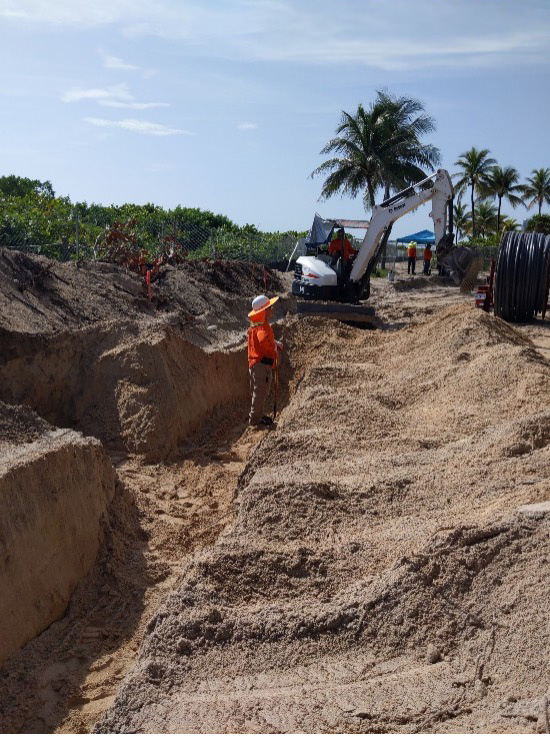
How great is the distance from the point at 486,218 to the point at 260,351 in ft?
173

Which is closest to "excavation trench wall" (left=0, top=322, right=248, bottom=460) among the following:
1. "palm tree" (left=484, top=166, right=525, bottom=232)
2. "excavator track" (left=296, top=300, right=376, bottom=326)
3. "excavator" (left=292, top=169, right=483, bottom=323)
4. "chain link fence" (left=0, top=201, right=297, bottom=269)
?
"chain link fence" (left=0, top=201, right=297, bottom=269)

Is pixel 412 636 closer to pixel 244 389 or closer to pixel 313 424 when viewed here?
pixel 313 424

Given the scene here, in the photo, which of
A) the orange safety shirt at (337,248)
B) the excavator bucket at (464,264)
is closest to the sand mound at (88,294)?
the orange safety shirt at (337,248)

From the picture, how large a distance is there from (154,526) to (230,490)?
133 cm

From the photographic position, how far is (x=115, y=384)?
36.3ft

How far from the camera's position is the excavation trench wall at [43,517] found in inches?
242

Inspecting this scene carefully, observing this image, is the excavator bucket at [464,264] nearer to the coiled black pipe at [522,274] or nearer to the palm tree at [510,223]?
the coiled black pipe at [522,274]

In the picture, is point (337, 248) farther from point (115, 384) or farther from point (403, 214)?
point (115, 384)

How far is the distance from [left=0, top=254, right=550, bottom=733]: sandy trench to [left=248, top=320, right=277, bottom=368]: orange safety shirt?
1047mm

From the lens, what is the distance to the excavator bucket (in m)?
17.3

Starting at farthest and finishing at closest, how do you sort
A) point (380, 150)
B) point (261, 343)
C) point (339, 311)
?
point (380, 150) → point (339, 311) → point (261, 343)

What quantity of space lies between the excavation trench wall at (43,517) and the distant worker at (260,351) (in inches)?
140

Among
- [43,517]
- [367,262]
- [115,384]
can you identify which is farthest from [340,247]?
[43,517]

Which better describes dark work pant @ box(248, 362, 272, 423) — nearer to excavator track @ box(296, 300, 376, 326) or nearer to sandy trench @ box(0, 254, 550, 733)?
sandy trench @ box(0, 254, 550, 733)
